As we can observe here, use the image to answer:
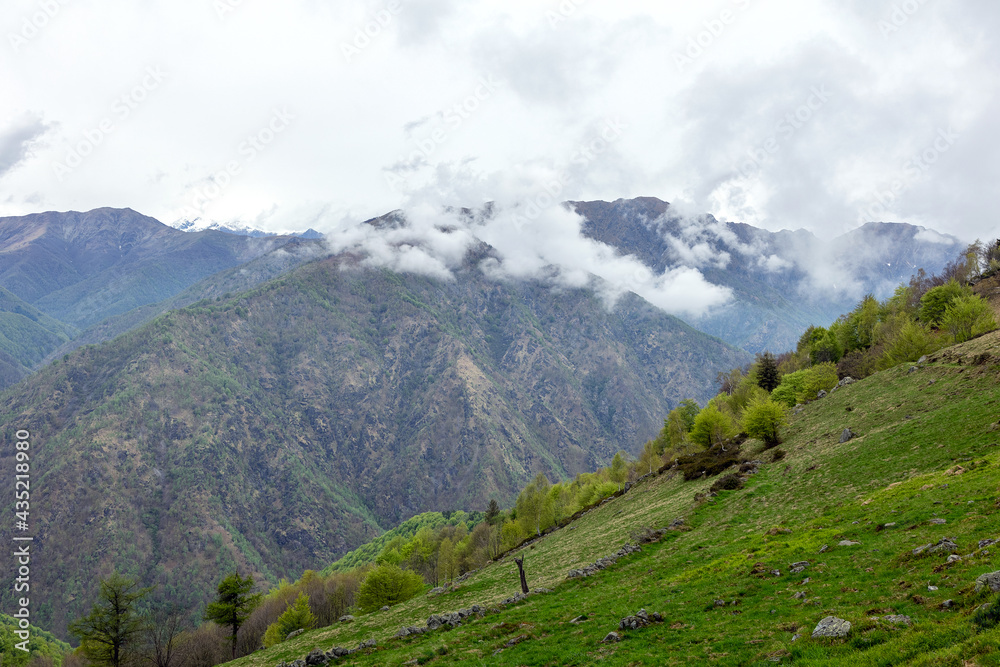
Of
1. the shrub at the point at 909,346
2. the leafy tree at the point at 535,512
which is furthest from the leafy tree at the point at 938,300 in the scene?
the leafy tree at the point at 535,512

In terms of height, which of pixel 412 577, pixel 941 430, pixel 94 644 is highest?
pixel 941 430

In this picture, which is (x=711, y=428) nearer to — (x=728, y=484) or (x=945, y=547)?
(x=728, y=484)

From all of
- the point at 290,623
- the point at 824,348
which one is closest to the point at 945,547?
the point at 290,623

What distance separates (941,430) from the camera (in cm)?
3909

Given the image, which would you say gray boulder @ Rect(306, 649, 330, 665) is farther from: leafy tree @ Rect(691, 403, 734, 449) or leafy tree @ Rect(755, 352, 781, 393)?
leafy tree @ Rect(755, 352, 781, 393)

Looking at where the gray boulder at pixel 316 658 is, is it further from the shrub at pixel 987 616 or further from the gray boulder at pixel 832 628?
the shrub at pixel 987 616

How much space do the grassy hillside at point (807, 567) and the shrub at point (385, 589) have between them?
105ft

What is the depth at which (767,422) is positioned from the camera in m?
60.2

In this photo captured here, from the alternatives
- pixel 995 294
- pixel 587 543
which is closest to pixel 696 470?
pixel 587 543

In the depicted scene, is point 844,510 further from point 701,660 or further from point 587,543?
point 587,543

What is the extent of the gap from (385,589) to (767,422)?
63874 mm

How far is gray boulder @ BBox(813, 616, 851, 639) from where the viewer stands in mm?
14906

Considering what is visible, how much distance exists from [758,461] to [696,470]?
9.36 m

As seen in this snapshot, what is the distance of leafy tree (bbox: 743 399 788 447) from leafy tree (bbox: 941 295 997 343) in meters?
37.5
